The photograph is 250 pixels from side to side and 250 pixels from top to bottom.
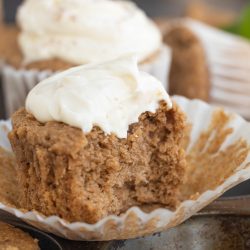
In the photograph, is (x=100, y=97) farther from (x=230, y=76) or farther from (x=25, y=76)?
(x=230, y=76)

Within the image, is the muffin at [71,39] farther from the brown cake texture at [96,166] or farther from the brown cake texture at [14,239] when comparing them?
the brown cake texture at [14,239]

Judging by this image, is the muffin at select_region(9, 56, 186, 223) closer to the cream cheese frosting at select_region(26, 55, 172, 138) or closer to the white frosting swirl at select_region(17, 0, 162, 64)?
the cream cheese frosting at select_region(26, 55, 172, 138)

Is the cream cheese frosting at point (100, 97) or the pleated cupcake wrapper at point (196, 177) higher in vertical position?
the cream cheese frosting at point (100, 97)

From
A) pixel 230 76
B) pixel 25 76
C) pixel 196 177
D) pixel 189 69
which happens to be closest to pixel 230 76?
pixel 230 76

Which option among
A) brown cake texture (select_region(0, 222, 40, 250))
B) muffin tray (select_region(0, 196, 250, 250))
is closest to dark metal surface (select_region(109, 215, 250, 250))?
muffin tray (select_region(0, 196, 250, 250))

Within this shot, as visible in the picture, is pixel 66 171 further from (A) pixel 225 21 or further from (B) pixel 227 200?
(A) pixel 225 21

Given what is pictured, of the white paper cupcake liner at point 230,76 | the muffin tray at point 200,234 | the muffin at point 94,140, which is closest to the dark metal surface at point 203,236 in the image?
the muffin tray at point 200,234
